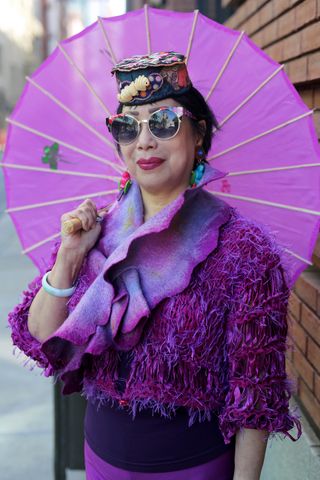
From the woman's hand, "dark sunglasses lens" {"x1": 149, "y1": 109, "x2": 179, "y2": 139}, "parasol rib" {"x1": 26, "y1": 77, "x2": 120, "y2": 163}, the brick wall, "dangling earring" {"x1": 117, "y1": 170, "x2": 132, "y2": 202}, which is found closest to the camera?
"dark sunglasses lens" {"x1": 149, "y1": 109, "x2": 179, "y2": 139}

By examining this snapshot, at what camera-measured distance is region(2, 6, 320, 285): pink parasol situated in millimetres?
1979

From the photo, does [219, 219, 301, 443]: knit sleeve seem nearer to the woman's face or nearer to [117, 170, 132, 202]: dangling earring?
the woman's face

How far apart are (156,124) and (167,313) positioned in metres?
0.50

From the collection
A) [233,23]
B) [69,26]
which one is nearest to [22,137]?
[233,23]

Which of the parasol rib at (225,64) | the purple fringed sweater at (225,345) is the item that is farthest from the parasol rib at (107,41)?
the purple fringed sweater at (225,345)

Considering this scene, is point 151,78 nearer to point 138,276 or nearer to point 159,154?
point 159,154

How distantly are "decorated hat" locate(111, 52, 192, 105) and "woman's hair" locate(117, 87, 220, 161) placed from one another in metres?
0.03

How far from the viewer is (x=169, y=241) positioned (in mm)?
1706

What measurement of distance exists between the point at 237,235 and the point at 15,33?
1696 inches

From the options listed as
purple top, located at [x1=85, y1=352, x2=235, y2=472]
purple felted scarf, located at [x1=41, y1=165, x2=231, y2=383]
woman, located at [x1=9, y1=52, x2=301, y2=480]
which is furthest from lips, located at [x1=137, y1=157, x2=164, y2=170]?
purple top, located at [x1=85, y1=352, x2=235, y2=472]

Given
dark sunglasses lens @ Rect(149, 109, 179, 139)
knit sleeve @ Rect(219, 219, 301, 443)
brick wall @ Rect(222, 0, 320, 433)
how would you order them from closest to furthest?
knit sleeve @ Rect(219, 219, 301, 443) < dark sunglasses lens @ Rect(149, 109, 179, 139) < brick wall @ Rect(222, 0, 320, 433)

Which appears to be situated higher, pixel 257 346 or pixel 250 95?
pixel 250 95

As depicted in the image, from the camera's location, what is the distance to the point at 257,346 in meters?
1.54

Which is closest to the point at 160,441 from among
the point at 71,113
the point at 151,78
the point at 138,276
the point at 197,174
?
the point at 138,276
